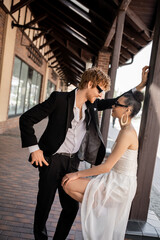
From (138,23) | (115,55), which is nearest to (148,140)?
(115,55)

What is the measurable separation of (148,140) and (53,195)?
45.8 inches

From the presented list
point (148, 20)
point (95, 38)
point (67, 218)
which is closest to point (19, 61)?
point (95, 38)

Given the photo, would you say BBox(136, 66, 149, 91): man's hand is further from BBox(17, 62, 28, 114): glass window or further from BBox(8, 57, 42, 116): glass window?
BBox(17, 62, 28, 114): glass window

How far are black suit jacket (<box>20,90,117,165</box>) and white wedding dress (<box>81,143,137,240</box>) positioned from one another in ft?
1.22

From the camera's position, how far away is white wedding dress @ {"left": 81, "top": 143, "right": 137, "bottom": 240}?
1.82 m

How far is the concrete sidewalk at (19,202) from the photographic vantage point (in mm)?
2594

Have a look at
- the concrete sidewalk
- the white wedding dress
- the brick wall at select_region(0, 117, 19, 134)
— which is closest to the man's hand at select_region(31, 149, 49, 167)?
the white wedding dress

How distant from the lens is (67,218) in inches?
88.2

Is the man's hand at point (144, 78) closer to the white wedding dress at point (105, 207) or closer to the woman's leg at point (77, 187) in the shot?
the white wedding dress at point (105, 207)

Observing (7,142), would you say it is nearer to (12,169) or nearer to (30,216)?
(12,169)

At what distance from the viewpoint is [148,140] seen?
255 cm

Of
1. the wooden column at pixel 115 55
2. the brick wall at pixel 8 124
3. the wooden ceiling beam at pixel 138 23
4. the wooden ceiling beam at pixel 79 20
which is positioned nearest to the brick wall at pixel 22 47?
the wooden ceiling beam at pixel 79 20

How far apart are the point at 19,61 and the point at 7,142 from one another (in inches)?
156

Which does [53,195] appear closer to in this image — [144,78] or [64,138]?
[64,138]
